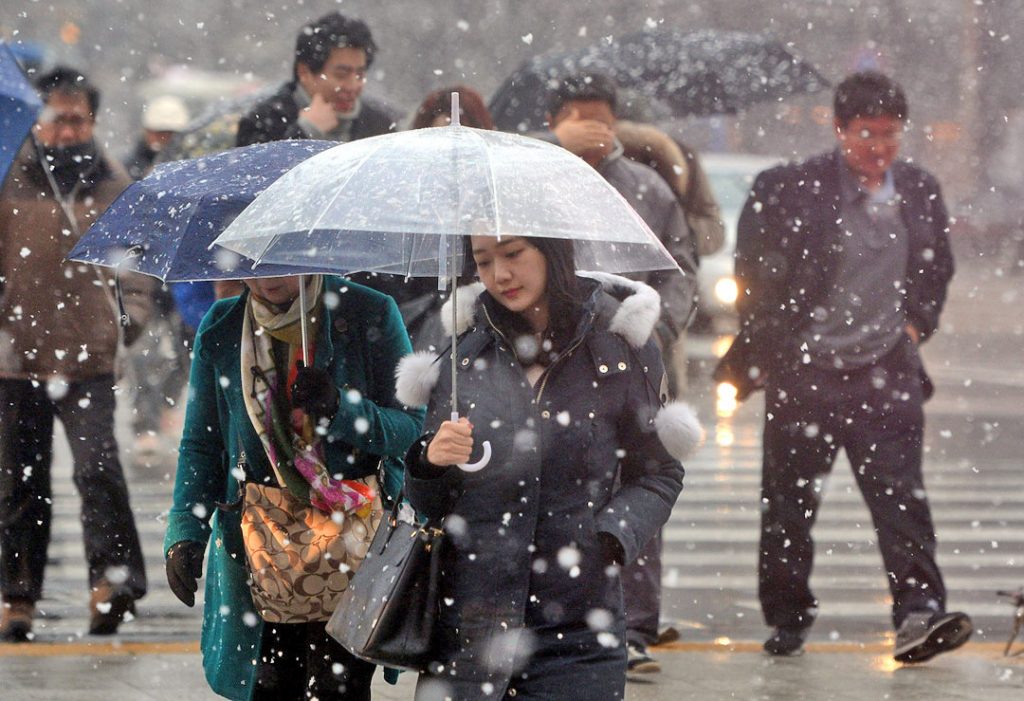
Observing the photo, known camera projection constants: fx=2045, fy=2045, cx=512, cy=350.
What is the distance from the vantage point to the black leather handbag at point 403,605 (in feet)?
14.6

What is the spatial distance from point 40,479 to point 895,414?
129 inches

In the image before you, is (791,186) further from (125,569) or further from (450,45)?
(450,45)

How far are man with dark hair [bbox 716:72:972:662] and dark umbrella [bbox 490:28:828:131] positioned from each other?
3022 millimetres

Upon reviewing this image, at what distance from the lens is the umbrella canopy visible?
4.41 metres

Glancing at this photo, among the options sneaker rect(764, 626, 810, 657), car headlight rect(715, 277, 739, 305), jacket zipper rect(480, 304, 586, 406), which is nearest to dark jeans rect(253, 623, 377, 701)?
jacket zipper rect(480, 304, 586, 406)

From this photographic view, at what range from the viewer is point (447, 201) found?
445 cm

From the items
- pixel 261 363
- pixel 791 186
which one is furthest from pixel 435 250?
pixel 791 186

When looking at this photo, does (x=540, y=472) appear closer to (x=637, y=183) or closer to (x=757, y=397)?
(x=637, y=183)

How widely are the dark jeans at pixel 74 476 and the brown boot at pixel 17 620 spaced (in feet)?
0.33

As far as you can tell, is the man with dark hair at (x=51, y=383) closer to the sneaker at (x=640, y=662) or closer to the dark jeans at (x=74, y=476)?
the dark jeans at (x=74, y=476)

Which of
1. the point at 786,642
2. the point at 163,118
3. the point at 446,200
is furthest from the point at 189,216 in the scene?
the point at 163,118

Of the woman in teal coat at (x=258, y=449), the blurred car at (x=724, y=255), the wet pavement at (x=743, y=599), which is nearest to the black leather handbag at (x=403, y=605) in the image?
the woman in teal coat at (x=258, y=449)

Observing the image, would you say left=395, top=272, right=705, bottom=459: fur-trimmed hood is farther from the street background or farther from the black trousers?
the black trousers

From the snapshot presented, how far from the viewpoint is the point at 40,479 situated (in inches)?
313
